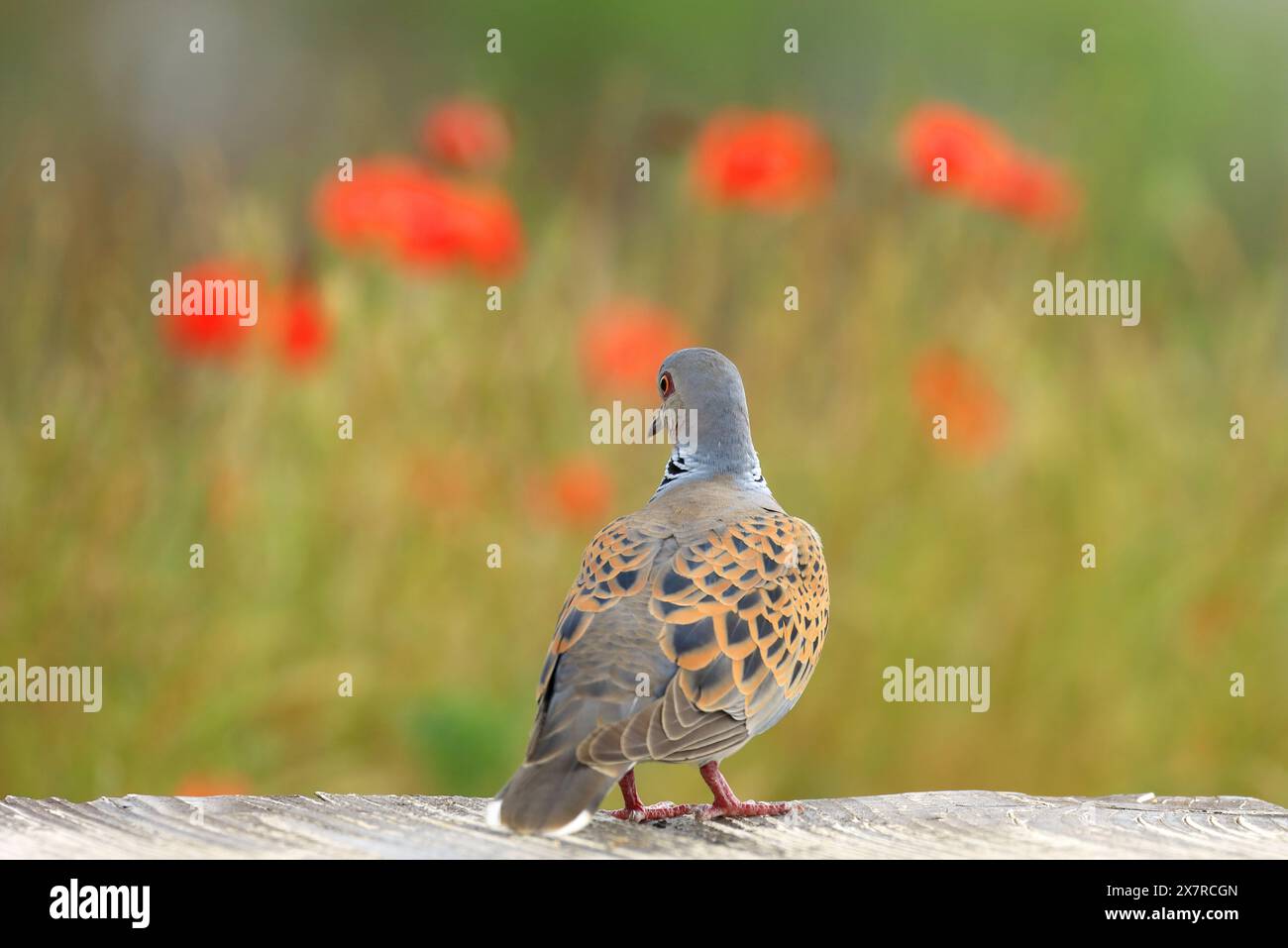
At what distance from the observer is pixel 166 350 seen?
5.68 m

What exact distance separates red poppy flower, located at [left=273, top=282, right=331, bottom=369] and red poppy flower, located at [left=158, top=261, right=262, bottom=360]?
105 millimetres

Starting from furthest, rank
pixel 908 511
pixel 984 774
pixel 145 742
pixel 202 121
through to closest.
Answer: pixel 202 121 < pixel 908 511 < pixel 984 774 < pixel 145 742

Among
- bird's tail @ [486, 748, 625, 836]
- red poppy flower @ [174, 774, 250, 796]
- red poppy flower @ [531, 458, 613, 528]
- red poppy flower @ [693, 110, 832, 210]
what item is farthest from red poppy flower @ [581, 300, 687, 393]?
bird's tail @ [486, 748, 625, 836]

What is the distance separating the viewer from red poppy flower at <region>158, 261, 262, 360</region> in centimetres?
527

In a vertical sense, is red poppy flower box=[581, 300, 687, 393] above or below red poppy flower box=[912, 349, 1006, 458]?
above

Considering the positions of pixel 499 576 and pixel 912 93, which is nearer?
pixel 499 576

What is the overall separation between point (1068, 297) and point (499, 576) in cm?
247

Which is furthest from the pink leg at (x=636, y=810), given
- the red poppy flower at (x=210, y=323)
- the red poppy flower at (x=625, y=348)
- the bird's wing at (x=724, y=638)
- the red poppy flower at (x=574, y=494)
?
the red poppy flower at (x=210, y=323)

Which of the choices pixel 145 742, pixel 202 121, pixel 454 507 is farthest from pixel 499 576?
pixel 202 121

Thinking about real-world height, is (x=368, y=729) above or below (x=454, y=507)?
below

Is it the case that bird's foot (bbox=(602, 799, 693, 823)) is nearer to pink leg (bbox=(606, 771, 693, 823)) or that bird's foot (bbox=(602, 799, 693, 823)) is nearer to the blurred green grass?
pink leg (bbox=(606, 771, 693, 823))

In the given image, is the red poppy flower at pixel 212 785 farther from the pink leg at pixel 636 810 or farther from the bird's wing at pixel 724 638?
the bird's wing at pixel 724 638

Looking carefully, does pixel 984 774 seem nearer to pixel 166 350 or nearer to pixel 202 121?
pixel 166 350

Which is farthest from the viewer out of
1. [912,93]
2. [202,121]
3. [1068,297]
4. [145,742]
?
[202,121]
